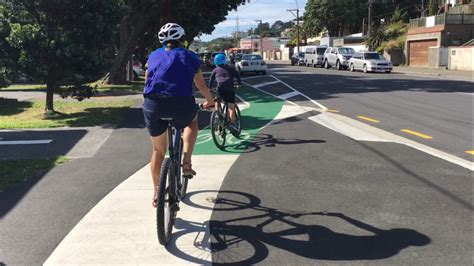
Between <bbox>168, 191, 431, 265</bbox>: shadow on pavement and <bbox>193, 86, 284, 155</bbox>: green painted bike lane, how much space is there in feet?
11.4

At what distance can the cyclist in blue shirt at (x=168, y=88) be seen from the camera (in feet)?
15.4

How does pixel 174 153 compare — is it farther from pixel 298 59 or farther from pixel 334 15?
pixel 334 15

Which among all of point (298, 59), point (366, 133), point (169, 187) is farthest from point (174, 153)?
point (298, 59)

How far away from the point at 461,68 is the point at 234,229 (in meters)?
35.7

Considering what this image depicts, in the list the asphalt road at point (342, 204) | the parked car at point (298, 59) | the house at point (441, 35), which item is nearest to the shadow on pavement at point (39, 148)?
the asphalt road at point (342, 204)

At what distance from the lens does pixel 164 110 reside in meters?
4.69

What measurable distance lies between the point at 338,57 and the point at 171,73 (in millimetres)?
37858

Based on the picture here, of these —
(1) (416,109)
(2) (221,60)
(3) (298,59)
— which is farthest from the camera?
(3) (298,59)

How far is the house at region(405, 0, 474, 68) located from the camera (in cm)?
3978

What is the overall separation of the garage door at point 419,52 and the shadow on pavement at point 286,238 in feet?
132

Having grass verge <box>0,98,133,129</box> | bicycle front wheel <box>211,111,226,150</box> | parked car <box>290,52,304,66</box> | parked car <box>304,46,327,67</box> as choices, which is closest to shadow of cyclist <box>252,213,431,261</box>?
bicycle front wheel <box>211,111,226,150</box>

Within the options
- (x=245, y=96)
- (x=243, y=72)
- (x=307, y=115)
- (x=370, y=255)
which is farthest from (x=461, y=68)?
(x=370, y=255)

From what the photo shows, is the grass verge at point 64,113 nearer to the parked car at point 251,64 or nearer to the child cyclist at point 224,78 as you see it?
the child cyclist at point 224,78

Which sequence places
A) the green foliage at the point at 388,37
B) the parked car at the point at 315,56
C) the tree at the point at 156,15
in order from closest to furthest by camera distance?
1. the tree at the point at 156,15
2. the parked car at the point at 315,56
3. the green foliage at the point at 388,37
